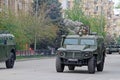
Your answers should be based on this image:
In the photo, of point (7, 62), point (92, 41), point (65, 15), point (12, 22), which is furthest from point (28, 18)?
point (65, 15)

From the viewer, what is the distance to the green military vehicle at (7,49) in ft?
107

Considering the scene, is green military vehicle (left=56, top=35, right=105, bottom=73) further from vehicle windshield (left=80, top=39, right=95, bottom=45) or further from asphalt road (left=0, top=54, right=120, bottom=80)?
asphalt road (left=0, top=54, right=120, bottom=80)

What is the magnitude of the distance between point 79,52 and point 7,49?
Result: 7412 millimetres

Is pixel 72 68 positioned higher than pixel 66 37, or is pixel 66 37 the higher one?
pixel 66 37

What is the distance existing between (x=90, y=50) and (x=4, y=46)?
7239 mm

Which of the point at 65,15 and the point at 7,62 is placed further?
the point at 65,15

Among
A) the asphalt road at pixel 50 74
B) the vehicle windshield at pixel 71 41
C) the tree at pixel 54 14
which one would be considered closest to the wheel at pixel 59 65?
the asphalt road at pixel 50 74

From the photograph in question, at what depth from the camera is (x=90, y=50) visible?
27.8 m

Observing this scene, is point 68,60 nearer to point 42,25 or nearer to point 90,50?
point 90,50

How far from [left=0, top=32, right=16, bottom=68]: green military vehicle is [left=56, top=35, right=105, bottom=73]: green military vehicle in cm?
478

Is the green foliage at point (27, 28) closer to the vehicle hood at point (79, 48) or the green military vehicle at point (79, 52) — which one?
the green military vehicle at point (79, 52)

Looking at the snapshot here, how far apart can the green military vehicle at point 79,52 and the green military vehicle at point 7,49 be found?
478 cm

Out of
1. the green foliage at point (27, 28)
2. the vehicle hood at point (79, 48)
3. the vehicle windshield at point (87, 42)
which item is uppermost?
the vehicle windshield at point (87, 42)

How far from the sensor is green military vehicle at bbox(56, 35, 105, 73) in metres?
27.7
